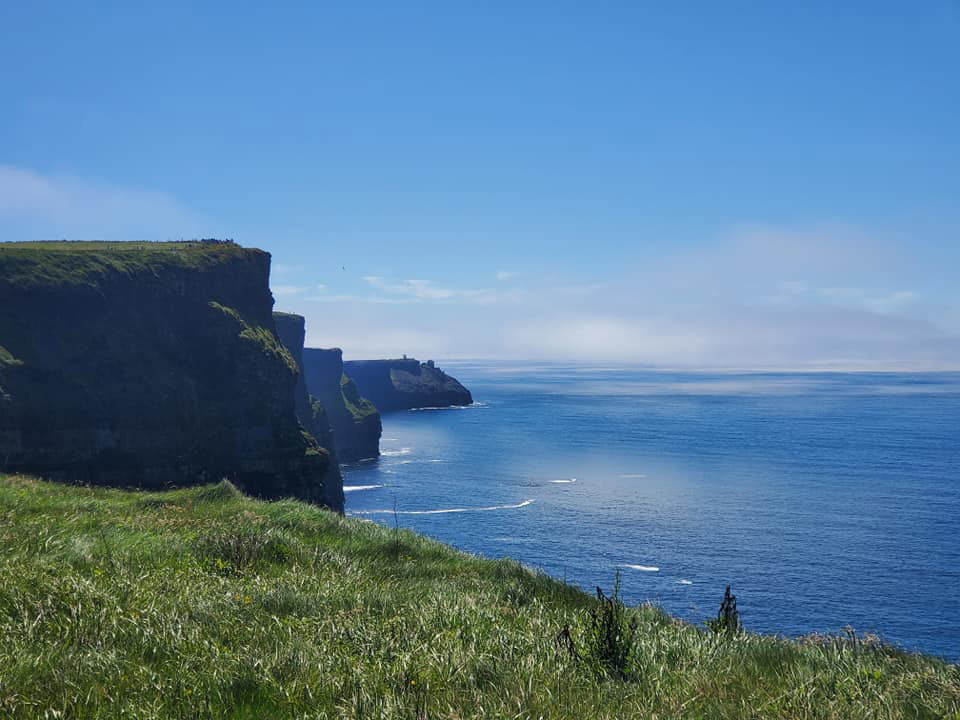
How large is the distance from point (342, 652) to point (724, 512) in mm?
79594

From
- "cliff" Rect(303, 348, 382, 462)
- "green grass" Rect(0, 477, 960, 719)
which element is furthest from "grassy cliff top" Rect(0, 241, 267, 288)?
"green grass" Rect(0, 477, 960, 719)

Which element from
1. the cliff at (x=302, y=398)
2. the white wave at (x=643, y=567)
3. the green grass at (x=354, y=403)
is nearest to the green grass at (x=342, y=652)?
the white wave at (x=643, y=567)

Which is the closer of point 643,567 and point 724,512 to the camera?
point 643,567

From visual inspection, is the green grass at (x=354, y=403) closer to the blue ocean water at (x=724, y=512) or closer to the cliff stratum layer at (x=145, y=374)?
the blue ocean water at (x=724, y=512)

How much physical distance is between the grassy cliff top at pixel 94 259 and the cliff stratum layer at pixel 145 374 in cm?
20

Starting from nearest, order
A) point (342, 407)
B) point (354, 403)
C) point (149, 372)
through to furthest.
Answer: point (149, 372) < point (342, 407) < point (354, 403)

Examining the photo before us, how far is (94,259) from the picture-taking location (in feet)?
256

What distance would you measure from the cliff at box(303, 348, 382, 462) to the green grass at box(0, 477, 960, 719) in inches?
5400

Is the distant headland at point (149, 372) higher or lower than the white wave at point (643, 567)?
higher

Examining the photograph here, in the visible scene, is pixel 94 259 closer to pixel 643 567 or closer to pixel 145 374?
pixel 145 374

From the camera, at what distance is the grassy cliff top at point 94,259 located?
70.6 m

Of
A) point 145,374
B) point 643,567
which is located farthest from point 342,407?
point 643,567

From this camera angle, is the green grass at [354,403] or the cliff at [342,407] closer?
the cliff at [342,407]

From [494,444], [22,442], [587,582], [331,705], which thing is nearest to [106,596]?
[331,705]
